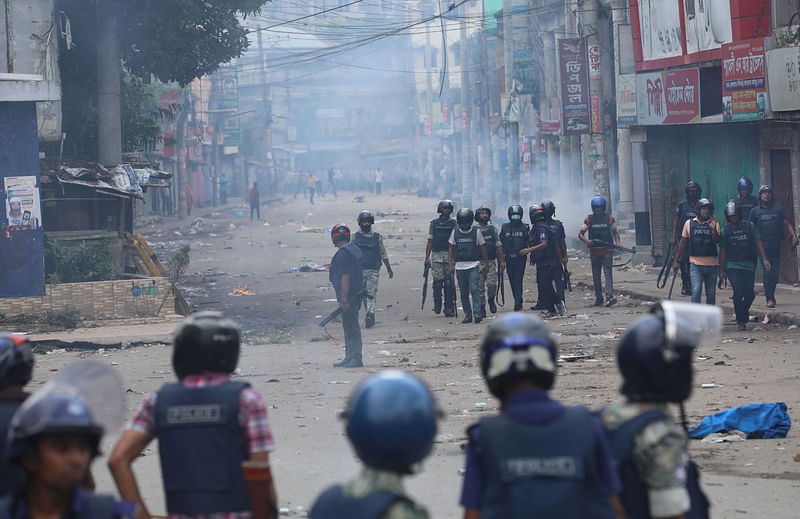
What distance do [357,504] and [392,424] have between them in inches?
8.6

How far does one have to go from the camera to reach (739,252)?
42.4ft

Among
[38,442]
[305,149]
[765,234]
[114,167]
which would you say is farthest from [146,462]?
[305,149]

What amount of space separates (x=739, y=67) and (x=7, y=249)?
39.4 feet

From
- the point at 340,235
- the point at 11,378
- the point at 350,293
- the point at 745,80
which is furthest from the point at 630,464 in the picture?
the point at 745,80

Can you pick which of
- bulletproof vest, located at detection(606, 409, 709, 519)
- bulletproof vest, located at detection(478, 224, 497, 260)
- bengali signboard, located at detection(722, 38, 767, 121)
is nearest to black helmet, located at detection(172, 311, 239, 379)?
bulletproof vest, located at detection(606, 409, 709, 519)

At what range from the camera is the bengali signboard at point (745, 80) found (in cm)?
1670

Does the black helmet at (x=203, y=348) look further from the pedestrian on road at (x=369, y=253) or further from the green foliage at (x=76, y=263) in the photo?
the green foliage at (x=76, y=263)

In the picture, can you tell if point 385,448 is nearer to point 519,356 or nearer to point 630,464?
point 519,356

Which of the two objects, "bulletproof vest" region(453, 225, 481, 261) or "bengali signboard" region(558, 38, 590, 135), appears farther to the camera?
"bengali signboard" region(558, 38, 590, 135)

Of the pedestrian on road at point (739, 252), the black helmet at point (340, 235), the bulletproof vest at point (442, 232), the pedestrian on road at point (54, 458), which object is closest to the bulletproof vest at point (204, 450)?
the pedestrian on road at point (54, 458)

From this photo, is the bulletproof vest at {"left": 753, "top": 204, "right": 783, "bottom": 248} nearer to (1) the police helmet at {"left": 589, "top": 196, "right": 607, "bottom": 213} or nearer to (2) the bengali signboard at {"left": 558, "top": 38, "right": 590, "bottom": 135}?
(1) the police helmet at {"left": 589, "top": 196, "right": 607, "bottom": 213}

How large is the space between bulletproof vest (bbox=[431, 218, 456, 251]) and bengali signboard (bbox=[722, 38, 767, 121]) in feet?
17.1

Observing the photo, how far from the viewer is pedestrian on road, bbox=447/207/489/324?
50.7 feet

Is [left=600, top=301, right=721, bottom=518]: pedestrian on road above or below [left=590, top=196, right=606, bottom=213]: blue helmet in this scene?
below
